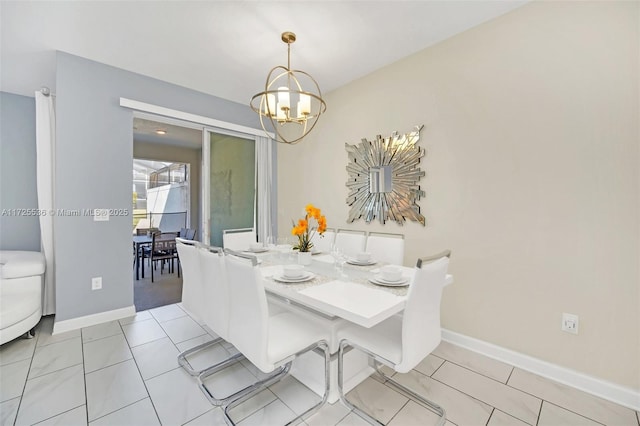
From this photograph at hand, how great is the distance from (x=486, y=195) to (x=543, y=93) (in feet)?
2.62

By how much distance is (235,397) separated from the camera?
1683 millimetres

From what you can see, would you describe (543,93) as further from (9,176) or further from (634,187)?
(9,176)


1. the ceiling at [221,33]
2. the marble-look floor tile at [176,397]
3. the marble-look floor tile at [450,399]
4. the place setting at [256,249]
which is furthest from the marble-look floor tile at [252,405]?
the ceiling at [221,33]

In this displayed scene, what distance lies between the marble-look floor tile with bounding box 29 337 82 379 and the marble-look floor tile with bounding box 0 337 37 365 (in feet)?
0.20

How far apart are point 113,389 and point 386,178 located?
9.02 feet

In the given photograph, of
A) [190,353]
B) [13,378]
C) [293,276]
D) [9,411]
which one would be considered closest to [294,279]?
[293,276]

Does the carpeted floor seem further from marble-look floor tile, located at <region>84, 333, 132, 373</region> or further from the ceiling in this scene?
the ceiling

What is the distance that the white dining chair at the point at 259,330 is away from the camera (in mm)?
1314

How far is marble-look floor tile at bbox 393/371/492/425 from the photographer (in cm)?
155

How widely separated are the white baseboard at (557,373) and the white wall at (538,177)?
41 mm

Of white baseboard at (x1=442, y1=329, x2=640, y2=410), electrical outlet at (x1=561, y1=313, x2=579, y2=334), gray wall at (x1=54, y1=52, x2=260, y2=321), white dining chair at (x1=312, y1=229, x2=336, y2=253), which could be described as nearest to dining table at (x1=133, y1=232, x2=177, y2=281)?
gray wall at (x1=54, y1=52, x2=260, y2=321)

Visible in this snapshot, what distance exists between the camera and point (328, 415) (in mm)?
1563

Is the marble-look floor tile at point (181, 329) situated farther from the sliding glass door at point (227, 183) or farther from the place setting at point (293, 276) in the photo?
the place setting at point (293, 276)

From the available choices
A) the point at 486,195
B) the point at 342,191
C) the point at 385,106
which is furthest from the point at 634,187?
the point at 342,191
